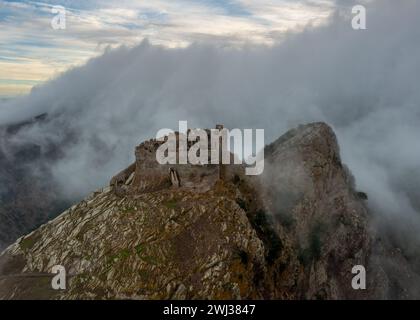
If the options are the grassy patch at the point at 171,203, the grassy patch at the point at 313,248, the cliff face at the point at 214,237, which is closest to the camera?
the cliff face at the point at 214,237

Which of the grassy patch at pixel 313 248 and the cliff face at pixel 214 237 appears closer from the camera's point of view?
the cliff face at pixel 214 237

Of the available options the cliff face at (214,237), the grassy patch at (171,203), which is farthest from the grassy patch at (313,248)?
the grassy patch at (171,203)

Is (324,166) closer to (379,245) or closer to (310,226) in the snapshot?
(310,226)

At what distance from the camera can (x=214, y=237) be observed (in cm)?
8912

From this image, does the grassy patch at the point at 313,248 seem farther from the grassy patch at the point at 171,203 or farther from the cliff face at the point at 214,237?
the grassy patch at the point at 171,203

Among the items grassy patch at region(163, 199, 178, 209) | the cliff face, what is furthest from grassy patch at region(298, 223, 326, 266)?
grassy patch at region(163, 199, 178, 209)

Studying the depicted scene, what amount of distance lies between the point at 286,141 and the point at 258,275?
4227 centimetres

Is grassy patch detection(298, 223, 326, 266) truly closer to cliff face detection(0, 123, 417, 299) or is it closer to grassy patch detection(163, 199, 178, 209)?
cliff face detection(0, 123, 417, 299)

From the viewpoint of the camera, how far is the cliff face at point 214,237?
85125mm

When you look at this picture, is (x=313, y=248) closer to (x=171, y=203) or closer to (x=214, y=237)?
(x=214, y=237)

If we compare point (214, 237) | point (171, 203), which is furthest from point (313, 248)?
point (171, 203)

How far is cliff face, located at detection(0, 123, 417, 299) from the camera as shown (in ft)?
279

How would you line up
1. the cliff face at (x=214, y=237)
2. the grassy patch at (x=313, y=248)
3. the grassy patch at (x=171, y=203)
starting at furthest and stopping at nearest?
the grassy patch at (x=313, y=248), the grassy patch at (x=171, y=203), the cliff face at (x=214, y=237)

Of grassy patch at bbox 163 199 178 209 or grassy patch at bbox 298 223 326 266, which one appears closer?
grassy patch at bbox 163 199 178 209
